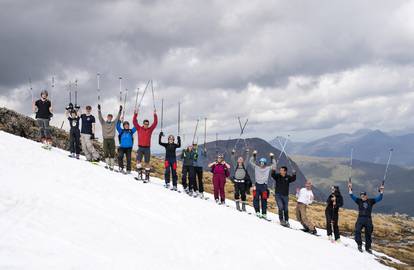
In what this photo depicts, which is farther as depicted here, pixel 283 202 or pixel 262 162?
pixel 283 202

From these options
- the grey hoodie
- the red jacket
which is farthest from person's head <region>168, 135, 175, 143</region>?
the grey hoodie

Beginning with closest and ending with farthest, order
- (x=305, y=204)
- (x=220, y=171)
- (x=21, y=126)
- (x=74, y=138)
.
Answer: (x=220, y=171), (x=305, y=204), (x=74, y=138), (x=21, y=126)

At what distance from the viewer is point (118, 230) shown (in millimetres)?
11812

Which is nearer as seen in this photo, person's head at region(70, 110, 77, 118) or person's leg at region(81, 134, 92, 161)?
person's head at region(70, 110, 77, 118)

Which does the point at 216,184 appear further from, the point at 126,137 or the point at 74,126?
the point at 74,126

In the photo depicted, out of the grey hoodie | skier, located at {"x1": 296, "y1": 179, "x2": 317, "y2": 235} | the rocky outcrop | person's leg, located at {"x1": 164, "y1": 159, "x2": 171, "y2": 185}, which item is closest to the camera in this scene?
the grey hoodie

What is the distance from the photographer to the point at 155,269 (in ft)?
32.2

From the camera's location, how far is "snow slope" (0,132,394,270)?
9438mm

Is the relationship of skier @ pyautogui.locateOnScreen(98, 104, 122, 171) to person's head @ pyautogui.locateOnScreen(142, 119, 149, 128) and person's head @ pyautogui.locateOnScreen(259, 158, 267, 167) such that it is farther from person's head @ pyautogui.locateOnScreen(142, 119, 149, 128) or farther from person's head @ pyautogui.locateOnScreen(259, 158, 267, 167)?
person's head @ pyautogui.locateOnScreen(259, 158, 267, 167)

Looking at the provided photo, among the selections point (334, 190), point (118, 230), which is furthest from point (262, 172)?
point (118, 230)

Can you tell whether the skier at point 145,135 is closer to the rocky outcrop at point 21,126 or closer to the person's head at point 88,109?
the person's head at point 88,109

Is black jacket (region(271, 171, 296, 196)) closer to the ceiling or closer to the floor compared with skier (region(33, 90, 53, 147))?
closer to the floor

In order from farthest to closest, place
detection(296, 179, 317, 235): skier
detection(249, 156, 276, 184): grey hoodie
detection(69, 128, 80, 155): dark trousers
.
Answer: detection(69, 128, 80, 155): dark trousers < detection(296, 179, 317, 235): skier < detection(249, 156, 276, 184): grey hoodie

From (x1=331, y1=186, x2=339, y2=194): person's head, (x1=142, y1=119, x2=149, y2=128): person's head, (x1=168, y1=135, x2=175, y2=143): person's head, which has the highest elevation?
(x1=142, y1=119, x2=149, y2=128): person's head
